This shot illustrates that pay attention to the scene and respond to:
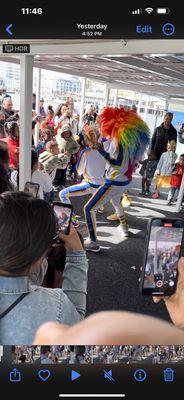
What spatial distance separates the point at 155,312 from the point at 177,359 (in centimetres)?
132

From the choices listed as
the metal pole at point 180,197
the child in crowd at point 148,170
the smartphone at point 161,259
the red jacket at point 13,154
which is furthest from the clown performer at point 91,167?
the smartphone at point 161,259

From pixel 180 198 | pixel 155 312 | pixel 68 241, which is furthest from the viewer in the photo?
pixel 180 198

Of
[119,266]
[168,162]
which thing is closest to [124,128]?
[119,266]

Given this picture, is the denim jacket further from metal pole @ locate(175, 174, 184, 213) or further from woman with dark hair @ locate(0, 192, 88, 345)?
metal pole @ locate(175, 174, 184, 213)

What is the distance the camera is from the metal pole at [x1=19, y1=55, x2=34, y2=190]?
111 centimetres

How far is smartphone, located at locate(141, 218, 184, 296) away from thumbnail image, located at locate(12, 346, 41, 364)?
0.22m

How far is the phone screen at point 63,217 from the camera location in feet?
2.57

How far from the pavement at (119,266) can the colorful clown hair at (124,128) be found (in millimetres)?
485

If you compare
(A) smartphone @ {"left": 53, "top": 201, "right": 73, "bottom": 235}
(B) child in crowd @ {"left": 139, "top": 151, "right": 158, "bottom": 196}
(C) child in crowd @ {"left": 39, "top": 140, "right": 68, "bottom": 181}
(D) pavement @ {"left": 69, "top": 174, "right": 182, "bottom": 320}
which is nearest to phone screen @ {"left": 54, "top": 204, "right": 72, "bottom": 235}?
(A) smartphone @ {"left": 53, "top": 201, "right": 73, "bottom": 235}

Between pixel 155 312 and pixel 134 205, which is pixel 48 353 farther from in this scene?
pixel 134 205

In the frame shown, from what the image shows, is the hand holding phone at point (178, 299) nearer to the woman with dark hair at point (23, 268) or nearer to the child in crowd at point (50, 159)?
the woman with dark hair at point (23, 268)

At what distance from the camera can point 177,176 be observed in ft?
11.9

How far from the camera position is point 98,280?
2.12 metres
